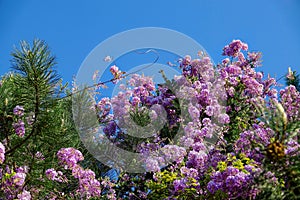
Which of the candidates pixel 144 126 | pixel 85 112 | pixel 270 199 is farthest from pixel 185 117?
pixel 270 199

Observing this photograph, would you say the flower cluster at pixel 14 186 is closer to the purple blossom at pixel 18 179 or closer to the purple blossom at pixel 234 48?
the purple blossom at pixel 18 179

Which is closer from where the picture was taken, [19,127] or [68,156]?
[19,127]

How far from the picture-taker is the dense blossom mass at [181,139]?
3.53 m

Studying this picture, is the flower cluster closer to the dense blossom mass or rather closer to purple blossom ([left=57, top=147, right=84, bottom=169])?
the dense blossom mass

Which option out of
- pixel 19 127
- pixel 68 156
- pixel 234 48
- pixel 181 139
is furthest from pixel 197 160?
pixel 234 48

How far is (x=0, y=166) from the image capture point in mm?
3844

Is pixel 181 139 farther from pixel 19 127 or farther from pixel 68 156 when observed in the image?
pixel 19 127

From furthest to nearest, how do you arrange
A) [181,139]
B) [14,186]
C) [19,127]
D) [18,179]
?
[181,139] → [19,127] → [14,186] → [18,179]

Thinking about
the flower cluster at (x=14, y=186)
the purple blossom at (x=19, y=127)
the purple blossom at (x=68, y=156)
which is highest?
the purple blossom at (x=19, y=127)

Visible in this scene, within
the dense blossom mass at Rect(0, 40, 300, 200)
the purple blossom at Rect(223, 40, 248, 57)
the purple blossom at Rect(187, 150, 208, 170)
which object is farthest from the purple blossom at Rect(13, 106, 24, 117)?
the purple blossom at Rect(223, 40, 248, 57)

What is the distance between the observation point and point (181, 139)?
5355 millimetres

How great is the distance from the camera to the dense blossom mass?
353 centimetres

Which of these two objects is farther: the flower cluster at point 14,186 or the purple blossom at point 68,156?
the purple blossom at point 68,156

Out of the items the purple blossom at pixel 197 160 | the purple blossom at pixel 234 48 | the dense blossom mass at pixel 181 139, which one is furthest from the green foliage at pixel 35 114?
the purple blossom at pixel 234 48
